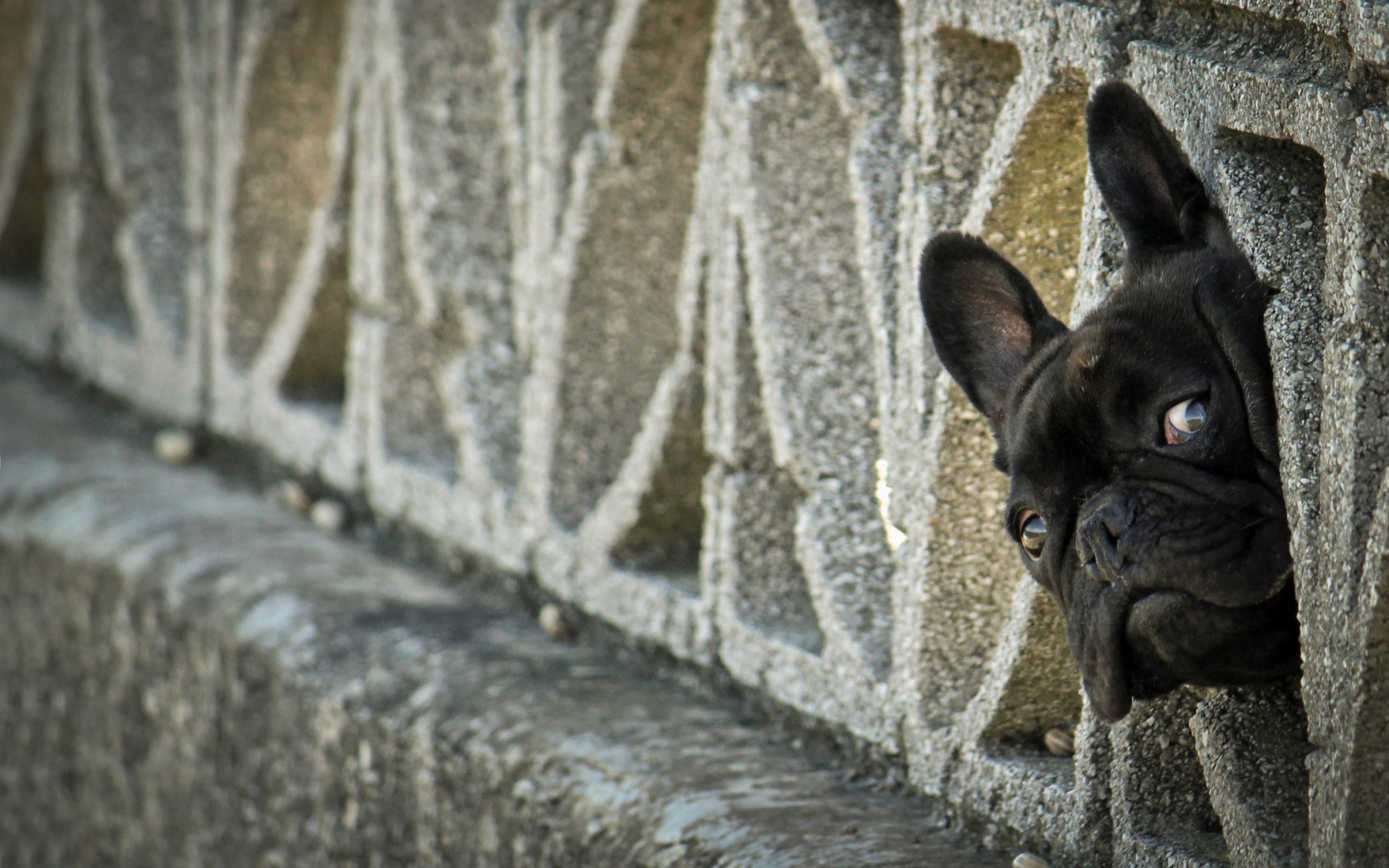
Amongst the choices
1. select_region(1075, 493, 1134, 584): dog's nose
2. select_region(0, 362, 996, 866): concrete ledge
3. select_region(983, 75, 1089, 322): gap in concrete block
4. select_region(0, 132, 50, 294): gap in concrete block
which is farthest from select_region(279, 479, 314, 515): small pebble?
select_region(1075, 493, 1134, 584): dog's nose

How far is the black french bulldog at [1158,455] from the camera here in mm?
1021

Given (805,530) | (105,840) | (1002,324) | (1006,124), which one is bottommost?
(105,840)

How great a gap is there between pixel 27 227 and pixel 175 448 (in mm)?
928

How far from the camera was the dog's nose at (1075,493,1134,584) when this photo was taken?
1053 mm

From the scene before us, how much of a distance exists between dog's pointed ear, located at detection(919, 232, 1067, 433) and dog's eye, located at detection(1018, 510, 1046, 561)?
0.10 metres

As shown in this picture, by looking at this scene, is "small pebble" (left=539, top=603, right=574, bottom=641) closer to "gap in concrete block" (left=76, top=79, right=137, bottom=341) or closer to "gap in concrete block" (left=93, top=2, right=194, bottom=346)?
"gap in concrete block" (left=93, top=2, right=194, bottom=346)

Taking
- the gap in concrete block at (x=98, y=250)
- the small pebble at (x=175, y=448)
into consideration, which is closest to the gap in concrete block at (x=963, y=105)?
the small pebble at (x=175, y=448)

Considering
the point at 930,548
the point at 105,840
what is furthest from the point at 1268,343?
the point at 105,840

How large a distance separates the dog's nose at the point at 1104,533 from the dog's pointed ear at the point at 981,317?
0.17 m

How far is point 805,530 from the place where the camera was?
63.7 inches

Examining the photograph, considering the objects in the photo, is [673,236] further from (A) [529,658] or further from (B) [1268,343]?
(B) [1268,343]

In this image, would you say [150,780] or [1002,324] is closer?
[1002,324]

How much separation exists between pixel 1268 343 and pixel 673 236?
1.04 meters

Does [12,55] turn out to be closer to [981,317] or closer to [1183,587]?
[981,317]
